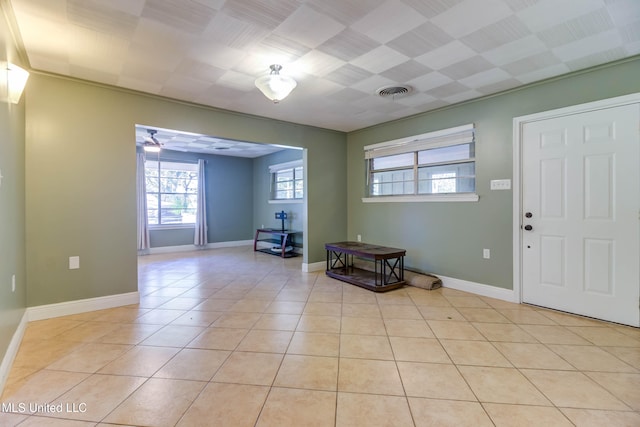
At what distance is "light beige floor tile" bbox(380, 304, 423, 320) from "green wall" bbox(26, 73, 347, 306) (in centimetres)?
289

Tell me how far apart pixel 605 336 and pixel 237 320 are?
3274 millimetres

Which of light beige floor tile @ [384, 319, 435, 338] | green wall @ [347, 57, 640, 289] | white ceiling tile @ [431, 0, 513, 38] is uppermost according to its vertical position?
white ceiling tile @ [431, 0, 513, 38]

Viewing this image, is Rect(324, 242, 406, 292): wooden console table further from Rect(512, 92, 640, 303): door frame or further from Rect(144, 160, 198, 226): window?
Rect(144, 160, 198, 226): window

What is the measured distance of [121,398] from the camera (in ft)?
5.57

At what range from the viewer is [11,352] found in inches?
81.7

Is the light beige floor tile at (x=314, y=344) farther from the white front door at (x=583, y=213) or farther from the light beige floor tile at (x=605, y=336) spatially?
the white front door at (x=583, y=213)

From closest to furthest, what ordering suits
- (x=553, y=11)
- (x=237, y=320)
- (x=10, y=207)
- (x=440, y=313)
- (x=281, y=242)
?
(x=553, y=11), (x=10, y=207), (x=237, y=320), (x=440, y=313), (x=281, y=242)

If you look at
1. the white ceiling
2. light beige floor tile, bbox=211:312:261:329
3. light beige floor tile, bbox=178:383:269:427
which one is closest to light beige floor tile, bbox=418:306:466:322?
light beige floor tile, bbox=211:312:261:329

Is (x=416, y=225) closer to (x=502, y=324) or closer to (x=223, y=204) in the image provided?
(x=502, y=324)

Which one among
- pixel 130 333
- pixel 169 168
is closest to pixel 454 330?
Answer: pixel 130 333

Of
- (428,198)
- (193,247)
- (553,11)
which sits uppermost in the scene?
(553,11)

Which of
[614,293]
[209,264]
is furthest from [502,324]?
[209,264]

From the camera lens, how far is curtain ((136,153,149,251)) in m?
6.50

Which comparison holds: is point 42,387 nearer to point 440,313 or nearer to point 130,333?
point 130,333
